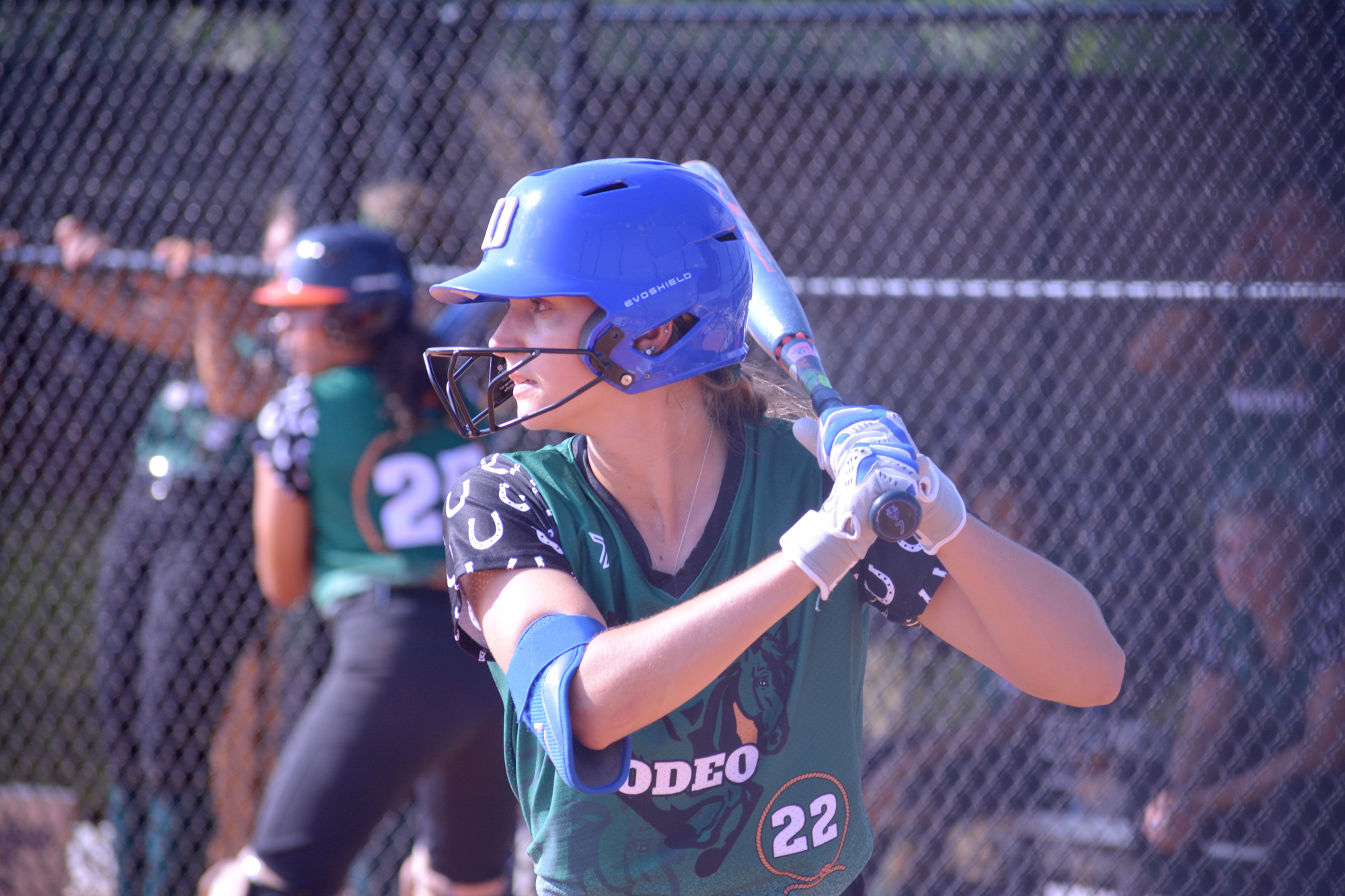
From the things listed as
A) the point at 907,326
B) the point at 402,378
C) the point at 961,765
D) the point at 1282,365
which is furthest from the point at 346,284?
the point at 1282,365

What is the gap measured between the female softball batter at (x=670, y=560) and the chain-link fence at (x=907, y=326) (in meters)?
1.69

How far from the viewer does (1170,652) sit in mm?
3301

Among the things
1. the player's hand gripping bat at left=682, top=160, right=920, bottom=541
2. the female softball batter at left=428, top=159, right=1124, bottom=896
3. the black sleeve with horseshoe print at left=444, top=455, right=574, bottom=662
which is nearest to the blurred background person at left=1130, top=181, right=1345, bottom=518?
the player's hand gripping bat at left=682, top=160, right=920, bottom=541

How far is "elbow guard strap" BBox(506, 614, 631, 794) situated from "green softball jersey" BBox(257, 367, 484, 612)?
1462mm

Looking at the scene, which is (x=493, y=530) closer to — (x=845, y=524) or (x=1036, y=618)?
(x=845, y=524)

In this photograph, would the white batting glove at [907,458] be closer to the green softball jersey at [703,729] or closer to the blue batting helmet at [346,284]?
the green softball jersey at [703,729]

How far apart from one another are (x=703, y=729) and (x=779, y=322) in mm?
646

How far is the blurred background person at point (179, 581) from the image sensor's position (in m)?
3.53

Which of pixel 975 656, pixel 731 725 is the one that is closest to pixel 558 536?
pixel 731 725

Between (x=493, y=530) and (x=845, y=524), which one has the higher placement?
(x=845, y=524)

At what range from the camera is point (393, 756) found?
2535 mm

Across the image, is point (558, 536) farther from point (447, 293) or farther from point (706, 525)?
point (447, 293)

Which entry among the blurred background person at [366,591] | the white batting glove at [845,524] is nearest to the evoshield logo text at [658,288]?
the white batting glove at [845,524]

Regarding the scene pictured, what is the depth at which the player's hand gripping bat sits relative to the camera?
158cm
